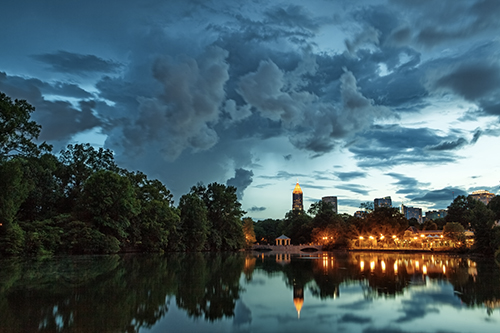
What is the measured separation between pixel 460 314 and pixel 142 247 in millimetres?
46091

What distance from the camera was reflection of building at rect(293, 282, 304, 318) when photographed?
953cm

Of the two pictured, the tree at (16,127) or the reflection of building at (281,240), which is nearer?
the tree at (16,127)

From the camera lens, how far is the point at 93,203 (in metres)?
38.8

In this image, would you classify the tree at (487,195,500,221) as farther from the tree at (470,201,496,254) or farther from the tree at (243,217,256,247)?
the tree at (243,217,256,247)

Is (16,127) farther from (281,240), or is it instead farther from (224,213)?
(281,240)

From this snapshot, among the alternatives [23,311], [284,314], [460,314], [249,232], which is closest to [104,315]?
[23,311]

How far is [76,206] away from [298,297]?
1379 inches

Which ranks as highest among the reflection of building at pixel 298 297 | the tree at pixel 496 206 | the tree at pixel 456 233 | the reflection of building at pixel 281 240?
the tree at pixel 496 206

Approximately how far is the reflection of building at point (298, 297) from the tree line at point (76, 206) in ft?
86.1

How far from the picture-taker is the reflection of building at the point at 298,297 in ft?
31.3

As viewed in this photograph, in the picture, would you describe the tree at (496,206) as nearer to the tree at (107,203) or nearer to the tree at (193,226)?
the tree at (193,226)

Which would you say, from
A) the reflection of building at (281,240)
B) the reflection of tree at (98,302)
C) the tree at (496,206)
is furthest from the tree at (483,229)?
the reflection of building at (281,240)

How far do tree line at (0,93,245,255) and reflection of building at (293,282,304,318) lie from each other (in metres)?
26.2

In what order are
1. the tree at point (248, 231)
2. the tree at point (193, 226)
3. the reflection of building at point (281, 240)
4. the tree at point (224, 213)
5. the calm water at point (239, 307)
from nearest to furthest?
the calm water at point (239, 307), the tree at point (193, 226), the tree at point (224, 213), the reflection of building at point (281, 240), the tree at point (248, 231)
